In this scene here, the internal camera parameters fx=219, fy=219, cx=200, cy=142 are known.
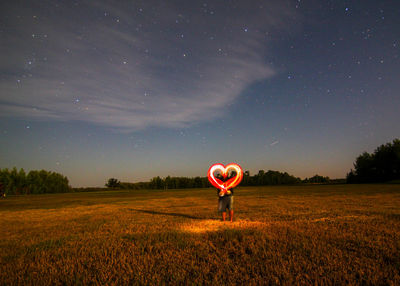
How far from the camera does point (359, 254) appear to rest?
5660 millimetres

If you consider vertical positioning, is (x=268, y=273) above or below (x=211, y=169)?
below

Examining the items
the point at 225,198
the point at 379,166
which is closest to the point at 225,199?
the point at 225,198

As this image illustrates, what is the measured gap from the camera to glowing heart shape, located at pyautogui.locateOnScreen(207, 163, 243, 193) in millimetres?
10648

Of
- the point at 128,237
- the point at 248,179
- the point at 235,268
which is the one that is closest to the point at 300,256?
the point at 235,268

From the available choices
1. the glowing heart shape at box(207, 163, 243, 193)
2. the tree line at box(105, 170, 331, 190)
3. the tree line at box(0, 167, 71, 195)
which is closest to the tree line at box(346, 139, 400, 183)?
the tree line at box(105, 170, 331, 190)

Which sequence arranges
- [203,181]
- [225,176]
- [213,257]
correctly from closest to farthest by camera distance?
[213,257] < [225,176] < [203,181]

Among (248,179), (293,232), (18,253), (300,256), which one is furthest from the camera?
(248,179)

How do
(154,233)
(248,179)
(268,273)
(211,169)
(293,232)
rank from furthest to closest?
(248,179), (211,169), (154,233), (293,232), (268,273)

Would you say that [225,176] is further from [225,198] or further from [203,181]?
[203,181]

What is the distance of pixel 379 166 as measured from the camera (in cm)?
9744

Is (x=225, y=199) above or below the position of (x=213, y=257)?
above

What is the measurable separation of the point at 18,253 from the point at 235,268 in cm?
665

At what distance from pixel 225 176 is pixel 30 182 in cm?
12261

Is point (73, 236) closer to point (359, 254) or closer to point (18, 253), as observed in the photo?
point (18, 253)
